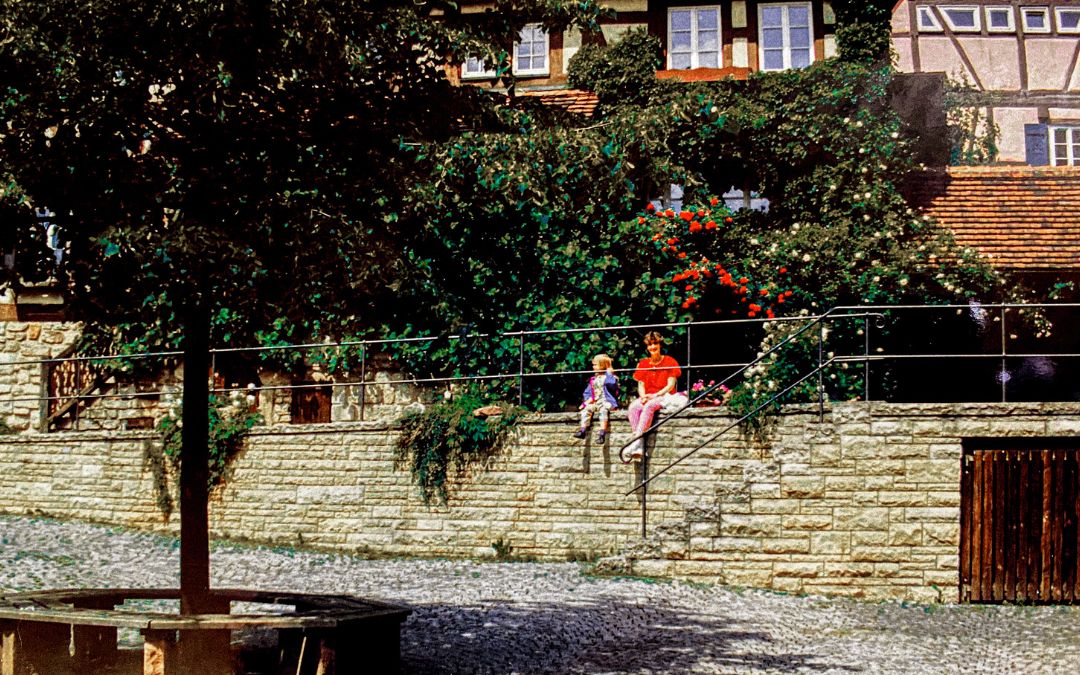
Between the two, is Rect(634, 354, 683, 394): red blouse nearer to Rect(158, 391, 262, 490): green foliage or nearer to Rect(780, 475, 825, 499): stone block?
Rect(780, 475, 825, 499): stone block

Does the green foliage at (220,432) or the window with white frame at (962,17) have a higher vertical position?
the window with white frame at (962,17)

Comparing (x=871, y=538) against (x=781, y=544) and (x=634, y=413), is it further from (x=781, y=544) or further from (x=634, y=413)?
(x=634, y=413)

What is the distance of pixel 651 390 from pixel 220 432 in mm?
5592

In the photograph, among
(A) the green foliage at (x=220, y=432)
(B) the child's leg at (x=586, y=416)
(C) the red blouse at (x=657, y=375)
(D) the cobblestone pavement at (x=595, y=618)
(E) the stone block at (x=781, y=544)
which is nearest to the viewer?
(D) the cobblestone pavement at (x=595, y=618)

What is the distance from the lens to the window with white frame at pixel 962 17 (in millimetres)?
24688

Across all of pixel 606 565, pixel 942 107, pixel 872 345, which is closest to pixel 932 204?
pixel 942 107

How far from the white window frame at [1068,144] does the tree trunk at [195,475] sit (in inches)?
789

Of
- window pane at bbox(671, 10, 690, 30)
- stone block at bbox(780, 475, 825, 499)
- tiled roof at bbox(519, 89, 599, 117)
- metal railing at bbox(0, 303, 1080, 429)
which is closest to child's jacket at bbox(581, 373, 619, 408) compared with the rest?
metal railing at bbox(0, 303, 1080, 429)

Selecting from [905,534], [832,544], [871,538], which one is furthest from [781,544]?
[905,534]

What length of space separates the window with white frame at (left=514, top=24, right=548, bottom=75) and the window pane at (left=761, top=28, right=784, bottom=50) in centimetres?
345

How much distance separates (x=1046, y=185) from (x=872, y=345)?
508 centimetres

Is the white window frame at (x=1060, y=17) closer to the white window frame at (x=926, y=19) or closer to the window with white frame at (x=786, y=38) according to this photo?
the white window frame at (x=926, y=19)

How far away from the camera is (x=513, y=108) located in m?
9.58

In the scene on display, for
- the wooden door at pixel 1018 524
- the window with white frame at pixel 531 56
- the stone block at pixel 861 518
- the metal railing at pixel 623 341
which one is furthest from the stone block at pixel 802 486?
the window with white frame at pixel 531 56
